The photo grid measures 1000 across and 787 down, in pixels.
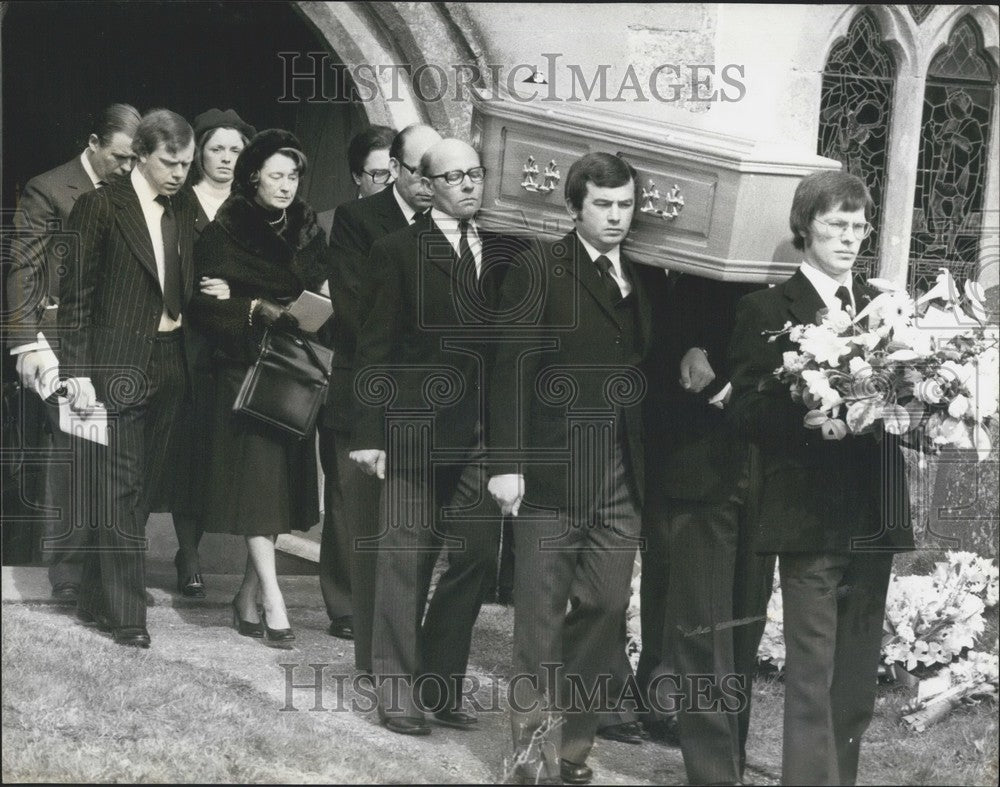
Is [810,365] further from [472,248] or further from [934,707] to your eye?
[934,707]

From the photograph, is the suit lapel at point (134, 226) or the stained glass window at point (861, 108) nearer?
the suit lapel at point (134, 226)

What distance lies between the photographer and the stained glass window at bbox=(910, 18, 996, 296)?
8.75m

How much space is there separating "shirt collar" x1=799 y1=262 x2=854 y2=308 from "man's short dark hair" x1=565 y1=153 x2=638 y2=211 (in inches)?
26.6

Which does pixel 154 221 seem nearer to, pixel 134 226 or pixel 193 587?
pixel 134 226

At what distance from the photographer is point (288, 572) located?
7.72 m

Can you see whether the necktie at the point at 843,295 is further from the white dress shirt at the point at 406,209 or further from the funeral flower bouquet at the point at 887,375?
the white dress shirt at the point at 406,209

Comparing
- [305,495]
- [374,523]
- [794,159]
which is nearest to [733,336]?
[794,159]

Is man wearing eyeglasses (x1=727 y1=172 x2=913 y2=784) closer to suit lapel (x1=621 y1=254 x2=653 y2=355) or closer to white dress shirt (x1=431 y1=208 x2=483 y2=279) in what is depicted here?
suit lapel (x1=621 y1=254 x2=653 y2=355)

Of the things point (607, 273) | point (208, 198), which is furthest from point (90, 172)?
point (607, 273)

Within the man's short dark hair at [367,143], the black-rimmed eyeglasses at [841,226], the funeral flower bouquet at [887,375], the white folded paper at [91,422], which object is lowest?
the white folded paper at [91,422]

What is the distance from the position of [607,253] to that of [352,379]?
1257 mm

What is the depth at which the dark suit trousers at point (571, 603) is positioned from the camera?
6234 mm

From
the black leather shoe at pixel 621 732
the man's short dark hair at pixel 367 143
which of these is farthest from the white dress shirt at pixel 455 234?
the black leather shoe at pixel 621 732

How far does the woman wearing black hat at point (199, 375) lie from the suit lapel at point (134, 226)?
0.25 m
